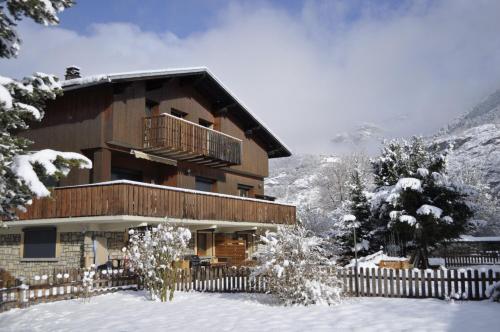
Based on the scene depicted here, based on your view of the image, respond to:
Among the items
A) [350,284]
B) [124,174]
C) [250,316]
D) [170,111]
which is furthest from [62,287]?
[170,111]

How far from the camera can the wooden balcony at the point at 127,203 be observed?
1619 centimetres

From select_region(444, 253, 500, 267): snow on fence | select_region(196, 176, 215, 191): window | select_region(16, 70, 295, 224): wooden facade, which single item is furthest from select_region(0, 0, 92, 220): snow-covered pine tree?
select_region(444, 253, 500, 267): snow on fence

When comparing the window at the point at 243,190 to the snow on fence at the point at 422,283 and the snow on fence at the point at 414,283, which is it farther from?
the snow on fence at the point at 422,283

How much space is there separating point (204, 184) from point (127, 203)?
886 centimetres

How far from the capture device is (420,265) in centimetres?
2177

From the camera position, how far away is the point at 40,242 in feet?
62.3

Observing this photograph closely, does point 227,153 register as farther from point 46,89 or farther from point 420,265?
point 46,89

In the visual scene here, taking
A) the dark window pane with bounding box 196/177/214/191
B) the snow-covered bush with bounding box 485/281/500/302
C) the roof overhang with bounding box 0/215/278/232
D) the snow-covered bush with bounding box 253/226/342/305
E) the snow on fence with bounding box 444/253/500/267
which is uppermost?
the dark window pane with bounding box 196/177/214/191

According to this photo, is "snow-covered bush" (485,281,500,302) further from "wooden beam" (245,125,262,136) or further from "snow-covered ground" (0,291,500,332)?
"wooden beam" (245,125,262,136)

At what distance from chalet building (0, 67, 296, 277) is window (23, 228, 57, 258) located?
4 cm

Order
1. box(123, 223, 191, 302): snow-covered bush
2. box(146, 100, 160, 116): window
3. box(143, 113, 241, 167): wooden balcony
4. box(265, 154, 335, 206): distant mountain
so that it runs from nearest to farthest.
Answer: box(123, 223, 191, 302): snow-covered bush
box(143, 113, 241, 167): wooden balcony
box(146, 100, 160, 116): window
box(265, 154, 335, 206): distant mountain

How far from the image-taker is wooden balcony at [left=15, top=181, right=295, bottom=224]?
16188 mm

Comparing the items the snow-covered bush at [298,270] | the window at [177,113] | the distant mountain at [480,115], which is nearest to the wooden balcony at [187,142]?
the window at [177,113]

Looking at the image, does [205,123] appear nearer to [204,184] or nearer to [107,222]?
[204,184]
